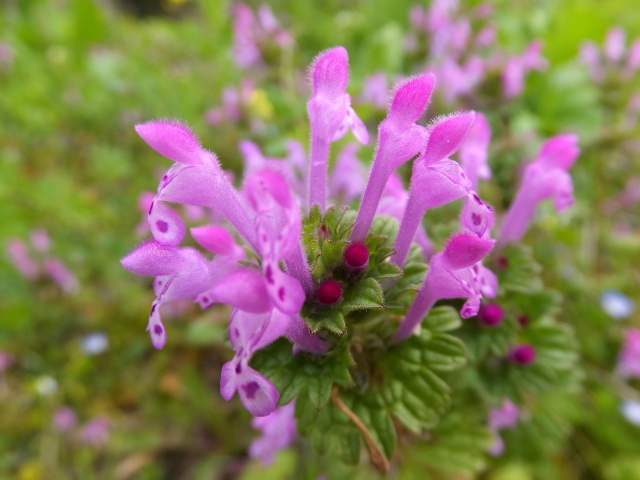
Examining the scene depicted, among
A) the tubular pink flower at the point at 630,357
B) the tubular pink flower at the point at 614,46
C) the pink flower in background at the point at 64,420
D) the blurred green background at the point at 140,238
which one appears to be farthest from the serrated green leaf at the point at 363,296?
the tubular pink flower at the point at 614,46

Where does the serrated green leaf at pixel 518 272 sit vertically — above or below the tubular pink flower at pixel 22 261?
above

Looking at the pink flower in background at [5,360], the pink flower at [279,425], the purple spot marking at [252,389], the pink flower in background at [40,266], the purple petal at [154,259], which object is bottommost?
the pink flower in background at [5,360]

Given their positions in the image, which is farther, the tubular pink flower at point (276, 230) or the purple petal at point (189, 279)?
the purple petal at point (189, 279)

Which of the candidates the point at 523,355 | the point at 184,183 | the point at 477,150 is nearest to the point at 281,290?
the point at 184,183

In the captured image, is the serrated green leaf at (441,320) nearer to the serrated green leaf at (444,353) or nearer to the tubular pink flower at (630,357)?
the serrated green leaf at (444,353)

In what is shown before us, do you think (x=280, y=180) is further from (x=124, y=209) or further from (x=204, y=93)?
(x=204, y=93)

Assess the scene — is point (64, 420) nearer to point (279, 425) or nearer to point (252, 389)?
point (279, 425)
